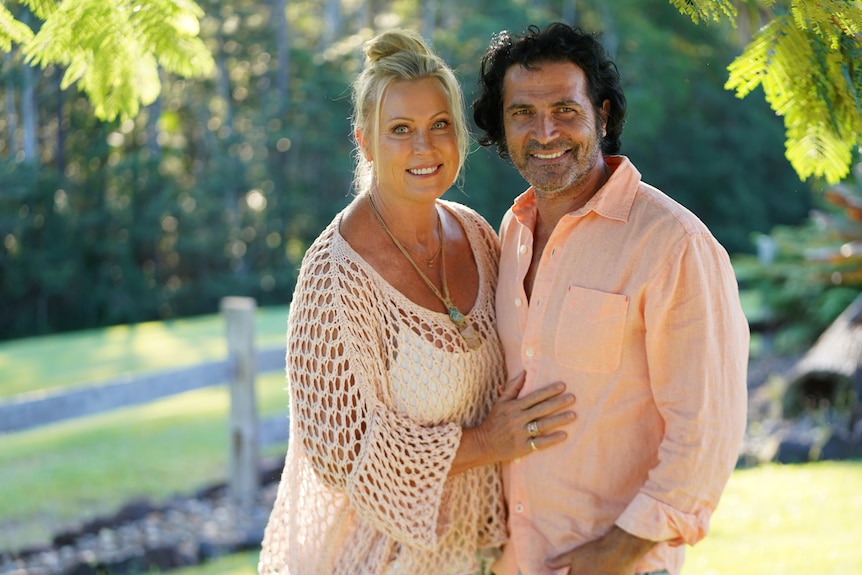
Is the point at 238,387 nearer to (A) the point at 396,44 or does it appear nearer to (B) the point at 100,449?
(B) the point at 100,449

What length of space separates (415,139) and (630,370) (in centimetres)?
83

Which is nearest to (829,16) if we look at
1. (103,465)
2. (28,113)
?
(103,465)

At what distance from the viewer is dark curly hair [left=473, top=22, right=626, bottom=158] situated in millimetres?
2387

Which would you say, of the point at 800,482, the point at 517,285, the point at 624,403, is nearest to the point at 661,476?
the point at 624,403

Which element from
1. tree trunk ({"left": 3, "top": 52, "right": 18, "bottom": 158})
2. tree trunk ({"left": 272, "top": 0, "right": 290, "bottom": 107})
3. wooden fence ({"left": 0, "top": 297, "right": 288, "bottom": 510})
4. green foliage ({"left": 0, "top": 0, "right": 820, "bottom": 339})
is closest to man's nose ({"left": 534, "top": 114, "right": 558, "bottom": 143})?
wooden fence ({"left": 0, "top": 297, "right": 288, "bottom": 510})

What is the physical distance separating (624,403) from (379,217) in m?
0.85

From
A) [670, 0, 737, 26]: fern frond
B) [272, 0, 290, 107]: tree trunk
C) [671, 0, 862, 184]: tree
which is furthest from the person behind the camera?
[272, 0, 290, 107]: tree trunk

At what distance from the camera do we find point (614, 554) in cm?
223

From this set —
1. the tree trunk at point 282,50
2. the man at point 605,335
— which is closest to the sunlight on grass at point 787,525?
the man at point 605,335

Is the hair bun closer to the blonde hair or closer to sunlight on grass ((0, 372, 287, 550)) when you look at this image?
the blonde hair

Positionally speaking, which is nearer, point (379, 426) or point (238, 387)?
point (379, 426)

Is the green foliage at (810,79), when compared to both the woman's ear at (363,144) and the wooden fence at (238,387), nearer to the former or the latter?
the woman's ear at (363,144)

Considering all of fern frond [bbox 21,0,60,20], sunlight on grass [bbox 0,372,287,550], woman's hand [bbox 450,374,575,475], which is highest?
fern frond [bbox 21,0,60,20]

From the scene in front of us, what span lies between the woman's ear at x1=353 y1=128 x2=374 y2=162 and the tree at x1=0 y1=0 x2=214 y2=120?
0.55 meters
